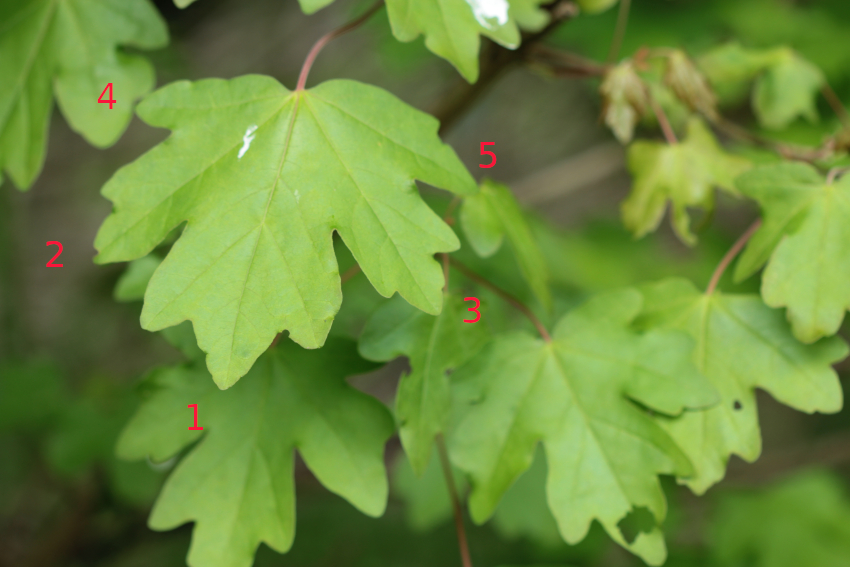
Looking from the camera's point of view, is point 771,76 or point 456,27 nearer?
point 456,27

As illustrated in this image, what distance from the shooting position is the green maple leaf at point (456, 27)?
0.86 metres

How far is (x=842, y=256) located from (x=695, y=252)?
307 centimetres

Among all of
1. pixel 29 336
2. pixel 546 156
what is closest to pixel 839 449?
pixel 546 156

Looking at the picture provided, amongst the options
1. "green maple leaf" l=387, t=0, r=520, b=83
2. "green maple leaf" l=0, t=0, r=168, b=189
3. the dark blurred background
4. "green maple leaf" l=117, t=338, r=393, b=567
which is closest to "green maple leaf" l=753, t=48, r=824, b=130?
the dark blurred background

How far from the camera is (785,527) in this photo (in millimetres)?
2449

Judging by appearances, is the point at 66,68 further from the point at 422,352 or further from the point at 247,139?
the point at 422,352

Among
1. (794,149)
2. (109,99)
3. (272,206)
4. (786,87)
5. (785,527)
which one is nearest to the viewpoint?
(272,206)

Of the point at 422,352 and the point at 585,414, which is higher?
the point at 422,352

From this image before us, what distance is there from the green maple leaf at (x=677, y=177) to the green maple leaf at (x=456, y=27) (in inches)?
18.7

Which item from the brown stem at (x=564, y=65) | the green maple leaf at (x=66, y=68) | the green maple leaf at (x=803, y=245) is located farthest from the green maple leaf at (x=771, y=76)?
the green maple leaf at (x=66, y=68)

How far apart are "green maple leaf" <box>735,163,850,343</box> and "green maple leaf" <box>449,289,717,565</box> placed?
0.53 ft

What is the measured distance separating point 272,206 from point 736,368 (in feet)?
2.53

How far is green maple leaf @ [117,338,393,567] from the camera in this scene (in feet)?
3.11

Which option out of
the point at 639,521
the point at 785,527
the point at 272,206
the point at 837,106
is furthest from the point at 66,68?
the point at 785,527
